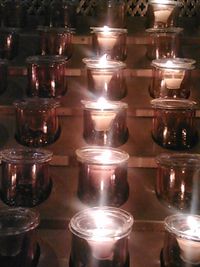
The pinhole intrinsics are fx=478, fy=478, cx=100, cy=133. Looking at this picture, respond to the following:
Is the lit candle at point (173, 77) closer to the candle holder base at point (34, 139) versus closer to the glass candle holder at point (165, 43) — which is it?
the glass candle holder at point (165, 43)

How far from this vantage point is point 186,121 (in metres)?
1.34

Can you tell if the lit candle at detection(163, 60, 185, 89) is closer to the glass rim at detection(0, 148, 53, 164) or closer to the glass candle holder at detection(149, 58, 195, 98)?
the glass candle holder at detection(149, 58, 195, 98)

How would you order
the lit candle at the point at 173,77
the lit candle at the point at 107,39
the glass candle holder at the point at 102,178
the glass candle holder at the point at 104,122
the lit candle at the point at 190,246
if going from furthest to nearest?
the lit candle at the point at 107,39
the lit candle at the point at 173,77
the glass candle holder at the point at 104,122
the glass candle holder at the point at 102,178
the lit candle at the point at 190,246

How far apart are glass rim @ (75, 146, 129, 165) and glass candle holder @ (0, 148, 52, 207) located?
0.28 ft

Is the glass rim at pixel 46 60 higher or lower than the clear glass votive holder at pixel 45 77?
higher

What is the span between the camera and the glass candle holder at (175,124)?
1333mm

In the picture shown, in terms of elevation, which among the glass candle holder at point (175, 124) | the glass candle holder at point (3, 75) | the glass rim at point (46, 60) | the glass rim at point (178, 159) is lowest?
the glass rim at point (178, 159)

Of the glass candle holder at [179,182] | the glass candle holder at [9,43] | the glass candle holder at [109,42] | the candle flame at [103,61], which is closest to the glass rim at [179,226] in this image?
the glass candle holder at [179,182]

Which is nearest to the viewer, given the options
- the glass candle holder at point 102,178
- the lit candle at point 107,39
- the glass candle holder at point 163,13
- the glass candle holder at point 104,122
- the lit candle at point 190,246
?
the lit candle at point 190,246

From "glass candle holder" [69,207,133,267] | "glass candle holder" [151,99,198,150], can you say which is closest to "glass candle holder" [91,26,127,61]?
"glass candle holder" [151,99,198,150]

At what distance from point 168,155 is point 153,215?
0.17 meters

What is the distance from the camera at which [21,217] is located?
1.07 m

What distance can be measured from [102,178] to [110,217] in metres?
0.13

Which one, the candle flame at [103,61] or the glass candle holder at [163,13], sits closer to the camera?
the candle flame at [103,61]
